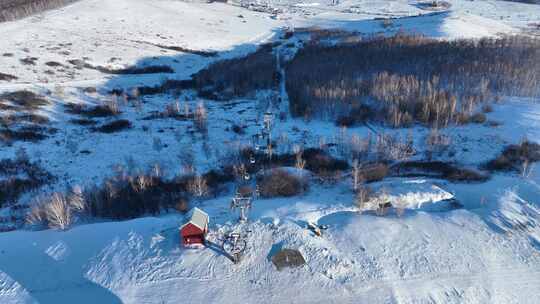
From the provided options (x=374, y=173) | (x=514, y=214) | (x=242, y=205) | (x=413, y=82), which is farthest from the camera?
(x=413, y=82)

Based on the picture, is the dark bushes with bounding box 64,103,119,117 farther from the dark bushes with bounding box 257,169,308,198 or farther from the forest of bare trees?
the dark bushes with bounding box 257,169,308,198

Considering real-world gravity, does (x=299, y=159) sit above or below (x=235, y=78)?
below

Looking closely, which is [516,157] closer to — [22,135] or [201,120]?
[201,120]

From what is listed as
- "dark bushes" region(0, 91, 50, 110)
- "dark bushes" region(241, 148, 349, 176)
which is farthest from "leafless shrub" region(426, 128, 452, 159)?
"dark bushes" region(0, 91, 50, 110)

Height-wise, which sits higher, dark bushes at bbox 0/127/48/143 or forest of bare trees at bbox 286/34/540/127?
forest of bare trees at bbox 286/34/540/127

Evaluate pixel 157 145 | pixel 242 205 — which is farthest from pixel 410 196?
pixel 157 145

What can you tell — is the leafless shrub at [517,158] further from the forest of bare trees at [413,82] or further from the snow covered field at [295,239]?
the forest of bare trees at [413,82]
